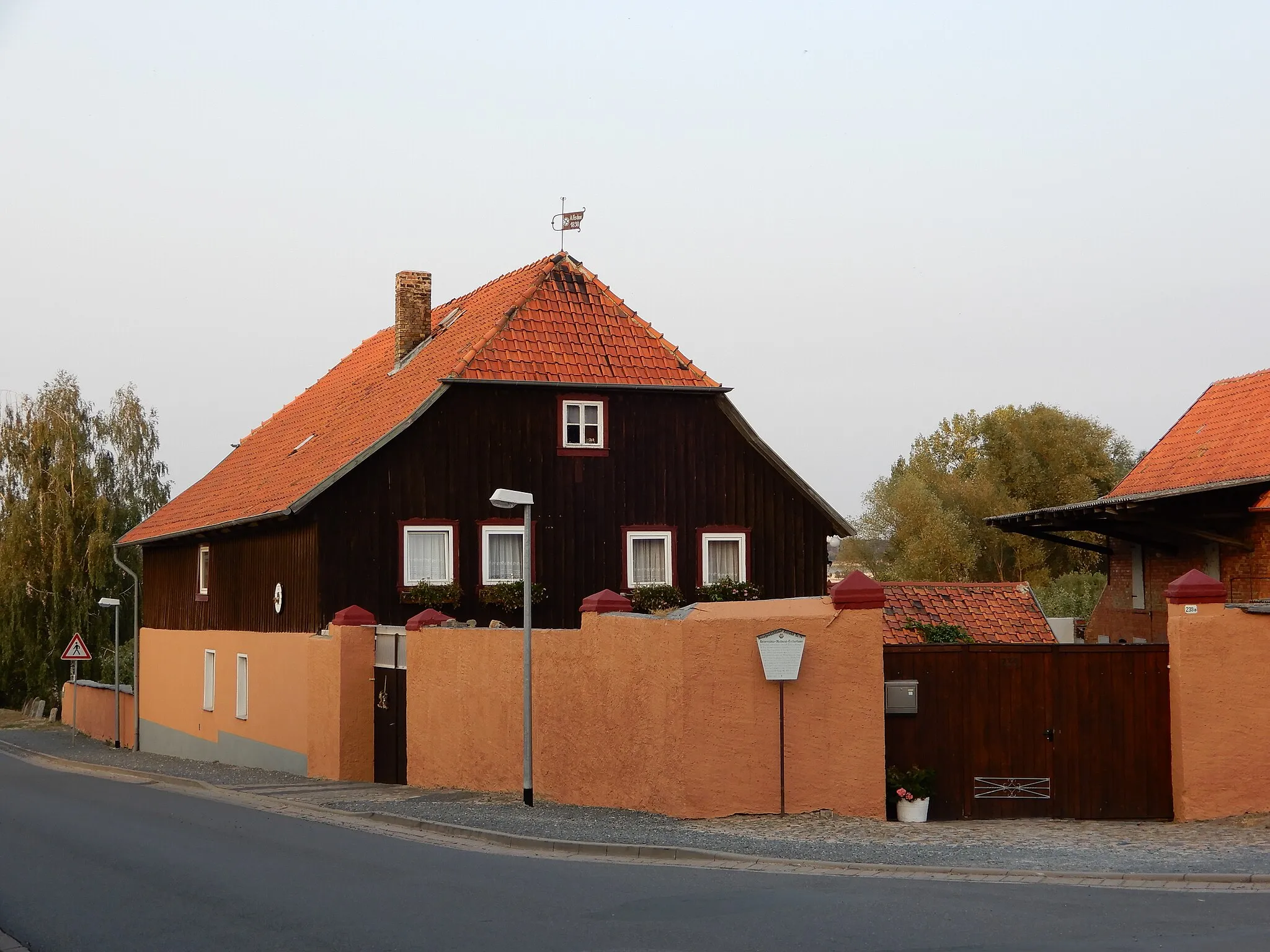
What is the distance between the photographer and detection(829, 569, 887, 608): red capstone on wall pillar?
16.6 metres

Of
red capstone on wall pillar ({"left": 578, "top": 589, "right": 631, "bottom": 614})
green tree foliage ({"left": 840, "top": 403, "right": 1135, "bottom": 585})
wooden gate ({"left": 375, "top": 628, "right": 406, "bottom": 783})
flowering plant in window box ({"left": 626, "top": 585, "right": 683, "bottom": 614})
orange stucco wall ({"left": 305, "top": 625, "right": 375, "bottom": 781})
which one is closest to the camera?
red capstone on wall pillar ({"left": 578, "top": 589, "right": 631, "bottom": 614})

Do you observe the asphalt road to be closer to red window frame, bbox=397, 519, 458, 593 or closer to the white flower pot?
the white flower pot

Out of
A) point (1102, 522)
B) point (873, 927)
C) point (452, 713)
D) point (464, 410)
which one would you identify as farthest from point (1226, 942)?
point (464, 410)

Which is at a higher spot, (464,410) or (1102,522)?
(464,410)

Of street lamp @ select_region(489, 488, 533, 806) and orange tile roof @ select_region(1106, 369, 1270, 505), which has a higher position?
orange tile roof @ select_region(1106, 369, 1270, 505)

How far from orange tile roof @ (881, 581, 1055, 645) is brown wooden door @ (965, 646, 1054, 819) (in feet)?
30.7

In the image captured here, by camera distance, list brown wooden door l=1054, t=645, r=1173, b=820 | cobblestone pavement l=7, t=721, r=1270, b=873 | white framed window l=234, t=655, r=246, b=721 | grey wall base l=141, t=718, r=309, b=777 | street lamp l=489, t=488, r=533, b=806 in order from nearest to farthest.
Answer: cobblestone pavement l=7, t=721, r=1270, b=873, brown wooden door l=1054, t=645, r=1173, b=820, street lamp l=489, t=488, r=533, b=806, grey wall base l=141, t=718, r=309, b=777, white framed window l=234, t=655, r=246, b=721

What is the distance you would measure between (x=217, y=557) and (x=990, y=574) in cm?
4063

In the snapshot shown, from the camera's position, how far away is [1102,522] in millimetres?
25609

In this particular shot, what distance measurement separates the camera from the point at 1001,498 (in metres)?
63.6

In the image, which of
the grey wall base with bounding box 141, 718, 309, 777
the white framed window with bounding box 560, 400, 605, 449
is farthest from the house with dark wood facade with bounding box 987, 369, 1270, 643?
the grey wall base with bounding box 141, 718, 309, 777

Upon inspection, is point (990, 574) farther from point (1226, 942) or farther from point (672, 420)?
point (1226, 942)

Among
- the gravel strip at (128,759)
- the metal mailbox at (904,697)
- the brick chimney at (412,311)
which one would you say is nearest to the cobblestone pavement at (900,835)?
the metal mailbox at (904,697)

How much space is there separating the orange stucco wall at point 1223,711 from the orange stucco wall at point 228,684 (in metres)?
14.3
